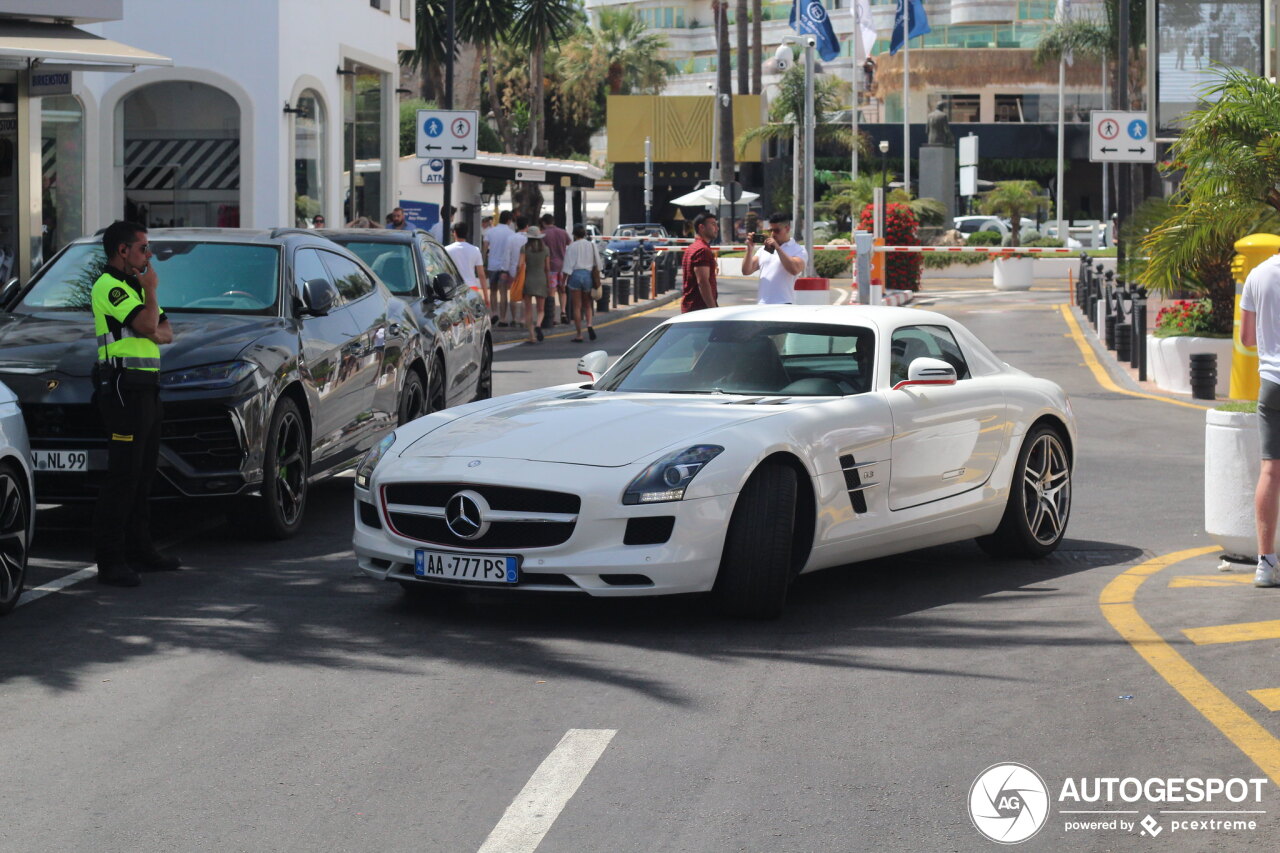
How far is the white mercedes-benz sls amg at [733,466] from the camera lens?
24.5 feet

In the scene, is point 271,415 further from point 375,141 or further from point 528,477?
point 375,141

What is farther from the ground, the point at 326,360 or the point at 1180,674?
the point at 326,360

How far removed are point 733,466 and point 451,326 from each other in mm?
7380

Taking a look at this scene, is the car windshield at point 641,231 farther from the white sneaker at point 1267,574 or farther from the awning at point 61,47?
the white sneaker at point 1267,574

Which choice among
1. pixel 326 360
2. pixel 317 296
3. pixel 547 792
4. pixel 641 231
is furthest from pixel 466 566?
pixel 641 231

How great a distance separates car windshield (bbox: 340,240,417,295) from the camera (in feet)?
49.1

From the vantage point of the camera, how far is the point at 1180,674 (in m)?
6.89

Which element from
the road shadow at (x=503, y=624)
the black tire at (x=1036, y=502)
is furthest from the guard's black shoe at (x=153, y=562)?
the black tire at (x=1036, y=502)

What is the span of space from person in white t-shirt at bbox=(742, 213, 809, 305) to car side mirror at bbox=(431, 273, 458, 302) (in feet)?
8.61

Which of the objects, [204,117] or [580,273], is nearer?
[580,273]

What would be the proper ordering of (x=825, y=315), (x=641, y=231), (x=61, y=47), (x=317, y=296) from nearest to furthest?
(x=825, y=315)
(x=317, y=296)
(x=61, y=47)
(x=641, y=231)

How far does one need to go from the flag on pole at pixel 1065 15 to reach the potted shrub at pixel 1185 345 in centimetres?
6695

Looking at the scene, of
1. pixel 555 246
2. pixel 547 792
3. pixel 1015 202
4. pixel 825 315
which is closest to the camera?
pixel 547 792

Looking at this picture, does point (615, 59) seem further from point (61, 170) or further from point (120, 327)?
point (120, 327)
